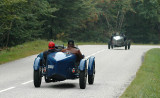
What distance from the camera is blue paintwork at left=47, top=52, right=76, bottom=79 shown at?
13.1 metres

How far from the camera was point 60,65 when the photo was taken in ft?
43.1

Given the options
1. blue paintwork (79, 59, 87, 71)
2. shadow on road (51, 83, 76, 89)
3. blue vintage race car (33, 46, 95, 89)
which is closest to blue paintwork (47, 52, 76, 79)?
blue vintage race car (33, 46, 95, 89)

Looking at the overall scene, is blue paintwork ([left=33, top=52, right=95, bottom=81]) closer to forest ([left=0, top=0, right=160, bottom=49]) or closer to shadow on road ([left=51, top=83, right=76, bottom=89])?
shadow on road ([left=51, top=83, right=76, bottom=89])

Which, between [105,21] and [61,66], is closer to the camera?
[61,66]

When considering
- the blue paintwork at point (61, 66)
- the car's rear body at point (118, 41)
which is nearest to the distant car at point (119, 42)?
the car's rear body at point (118, 41)

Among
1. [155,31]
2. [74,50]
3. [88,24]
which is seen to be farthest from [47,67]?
[155,31]

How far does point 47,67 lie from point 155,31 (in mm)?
62522

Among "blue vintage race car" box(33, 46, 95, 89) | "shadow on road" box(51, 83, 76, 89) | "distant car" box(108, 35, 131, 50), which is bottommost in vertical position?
"distant car" box(108, 35, 131, 50)

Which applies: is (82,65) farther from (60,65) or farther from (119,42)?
(119,42)

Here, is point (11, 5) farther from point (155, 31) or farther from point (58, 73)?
point (155, 31)

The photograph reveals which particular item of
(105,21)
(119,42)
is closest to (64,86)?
(119,42)

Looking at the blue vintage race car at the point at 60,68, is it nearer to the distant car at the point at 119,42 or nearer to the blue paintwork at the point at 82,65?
the blue paintwork at the point at 82,65

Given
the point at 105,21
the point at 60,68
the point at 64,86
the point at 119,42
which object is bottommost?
the point at 119,42

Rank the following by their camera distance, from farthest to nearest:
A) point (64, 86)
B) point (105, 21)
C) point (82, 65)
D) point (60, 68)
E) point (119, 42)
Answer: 1. point (105, 21)
2. point (119, 42)
3. point (64, 86)
4. point (82, 65)
5. point (60, 68)
